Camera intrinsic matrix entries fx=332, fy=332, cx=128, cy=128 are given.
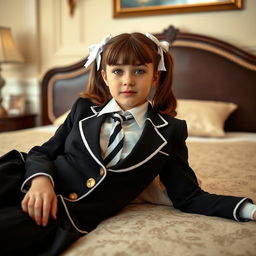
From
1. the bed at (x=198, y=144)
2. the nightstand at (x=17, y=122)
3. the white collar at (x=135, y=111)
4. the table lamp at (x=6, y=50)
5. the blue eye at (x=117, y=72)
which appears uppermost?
the table lamp at (x=6, y=50)

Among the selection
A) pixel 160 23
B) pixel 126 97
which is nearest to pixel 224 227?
pixel 126 97

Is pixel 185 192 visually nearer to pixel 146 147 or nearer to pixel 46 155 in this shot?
pixel 146 147

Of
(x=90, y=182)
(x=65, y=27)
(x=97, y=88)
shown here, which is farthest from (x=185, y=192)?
(x=65, y=27)

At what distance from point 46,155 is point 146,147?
32cm

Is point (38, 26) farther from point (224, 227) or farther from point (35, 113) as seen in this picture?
point (224, 227)

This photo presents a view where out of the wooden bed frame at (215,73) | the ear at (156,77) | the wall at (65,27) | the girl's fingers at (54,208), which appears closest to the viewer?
the girl's fingers at (54,208)

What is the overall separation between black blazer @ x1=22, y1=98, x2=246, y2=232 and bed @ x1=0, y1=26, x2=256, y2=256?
0.13 feet

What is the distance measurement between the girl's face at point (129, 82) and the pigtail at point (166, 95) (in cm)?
11

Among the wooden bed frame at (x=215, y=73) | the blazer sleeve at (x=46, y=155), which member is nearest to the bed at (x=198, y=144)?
the wooden bed frame at (x=215, y=73)

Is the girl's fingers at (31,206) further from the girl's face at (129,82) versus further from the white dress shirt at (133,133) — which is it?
the girl's face at (129,82)

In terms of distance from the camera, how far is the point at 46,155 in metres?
1.03

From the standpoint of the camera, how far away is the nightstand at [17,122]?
3.04 m

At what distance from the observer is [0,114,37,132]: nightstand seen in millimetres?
3037

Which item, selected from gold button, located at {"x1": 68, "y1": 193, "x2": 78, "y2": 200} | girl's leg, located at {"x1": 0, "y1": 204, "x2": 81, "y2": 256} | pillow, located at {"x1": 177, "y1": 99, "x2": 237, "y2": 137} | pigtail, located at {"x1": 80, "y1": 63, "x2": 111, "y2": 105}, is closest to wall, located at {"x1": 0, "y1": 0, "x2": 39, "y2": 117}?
A: pillow, located at {"x1": 177, "y1": 99, "x2": 237, "y2": 137}
